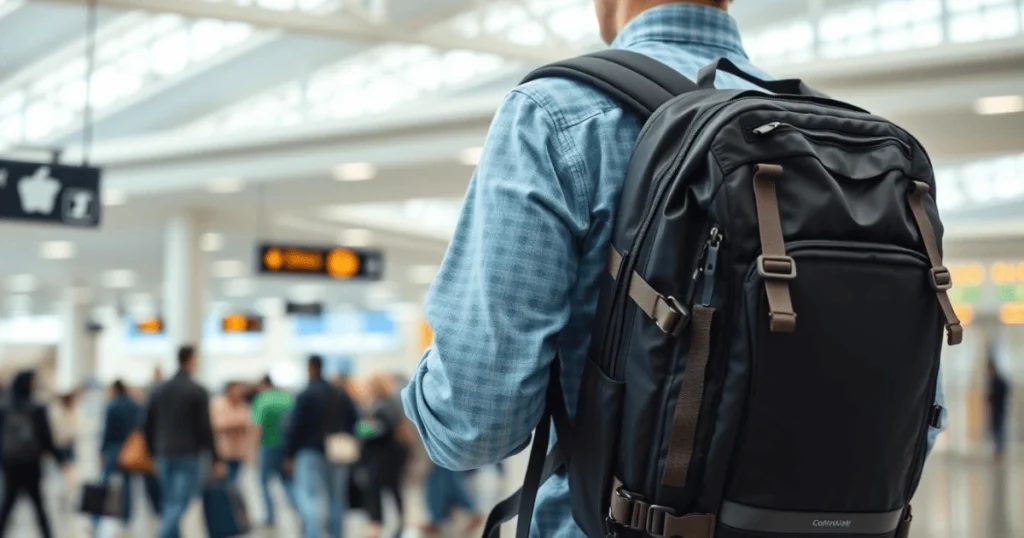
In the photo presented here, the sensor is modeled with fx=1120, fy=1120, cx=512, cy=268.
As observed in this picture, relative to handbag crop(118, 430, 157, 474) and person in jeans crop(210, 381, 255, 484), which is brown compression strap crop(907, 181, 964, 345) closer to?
handbag crop(118, 430, 157, 474)

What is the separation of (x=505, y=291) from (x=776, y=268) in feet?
1.09

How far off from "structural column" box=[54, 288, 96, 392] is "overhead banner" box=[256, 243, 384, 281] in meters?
21.8

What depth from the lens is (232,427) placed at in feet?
42.2

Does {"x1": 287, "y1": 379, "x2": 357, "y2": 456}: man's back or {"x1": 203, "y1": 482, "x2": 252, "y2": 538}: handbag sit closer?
{"x1": 203, "y1": 482, "x2": 252, "y2": 538}: handbag

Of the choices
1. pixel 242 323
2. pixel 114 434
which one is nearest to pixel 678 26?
pixel 114 434

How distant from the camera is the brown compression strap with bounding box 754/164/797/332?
1273 mm

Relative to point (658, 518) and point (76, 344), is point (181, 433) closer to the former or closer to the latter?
point (658, 518)

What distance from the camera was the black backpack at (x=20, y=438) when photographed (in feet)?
32.2

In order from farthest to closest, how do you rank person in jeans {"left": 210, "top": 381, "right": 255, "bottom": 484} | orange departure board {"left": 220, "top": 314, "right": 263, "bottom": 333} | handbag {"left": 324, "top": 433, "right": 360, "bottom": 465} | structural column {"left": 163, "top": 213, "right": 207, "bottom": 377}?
orange departure board {"left": 220, "top": 314, "right": 263, "bottom": 333}, structural column {"left": 163, "top": 213, "right": 207, "bottom": 377}, person in jeans {"left": 210, "top": 381, "right": 255, "bottom": 484}, handbag {"left": 324, "top": 433, "right": 360, "bottom": 465}

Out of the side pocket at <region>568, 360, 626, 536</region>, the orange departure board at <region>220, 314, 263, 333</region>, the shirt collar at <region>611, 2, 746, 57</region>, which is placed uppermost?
the shirt collar at <region>611, 2, 746, 57</region>


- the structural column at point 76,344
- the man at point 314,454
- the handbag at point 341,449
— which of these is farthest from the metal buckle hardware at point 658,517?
the structural column at point 76,344

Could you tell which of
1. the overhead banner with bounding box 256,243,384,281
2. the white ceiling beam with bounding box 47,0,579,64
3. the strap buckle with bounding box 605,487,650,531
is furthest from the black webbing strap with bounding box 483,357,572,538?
the overhead banner with bounding box 256,243,384,281

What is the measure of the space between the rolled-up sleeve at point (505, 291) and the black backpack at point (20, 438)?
9.38 metres

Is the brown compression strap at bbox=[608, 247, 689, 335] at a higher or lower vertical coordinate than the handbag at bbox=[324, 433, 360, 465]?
higher
